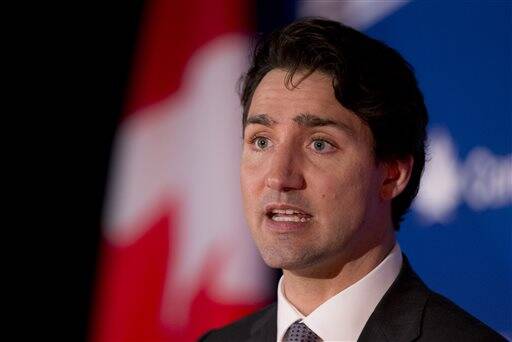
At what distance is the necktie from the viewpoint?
2133mm

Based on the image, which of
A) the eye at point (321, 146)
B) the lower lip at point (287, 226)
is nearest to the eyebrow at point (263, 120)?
the eye at point (321, 146)

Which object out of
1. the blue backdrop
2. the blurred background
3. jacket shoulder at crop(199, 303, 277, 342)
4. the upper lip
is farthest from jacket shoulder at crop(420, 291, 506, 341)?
the blurred background

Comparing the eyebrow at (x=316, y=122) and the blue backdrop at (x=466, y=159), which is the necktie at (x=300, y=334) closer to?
the eyebrow at (x=316, y=122)

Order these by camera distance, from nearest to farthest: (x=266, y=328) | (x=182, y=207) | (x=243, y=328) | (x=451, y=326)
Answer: (x=451, y=326)
(x=266, y=328)
(x=243, y=328)
(x=182, y=207)

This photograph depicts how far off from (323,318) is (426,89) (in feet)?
3.28

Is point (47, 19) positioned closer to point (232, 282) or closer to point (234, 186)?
point (234, 186)

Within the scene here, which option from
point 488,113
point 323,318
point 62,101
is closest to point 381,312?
point 323,318

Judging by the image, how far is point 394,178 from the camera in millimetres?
2266

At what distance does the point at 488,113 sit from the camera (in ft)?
8.94

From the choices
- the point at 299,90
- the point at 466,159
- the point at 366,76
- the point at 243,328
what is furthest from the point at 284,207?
the point at 466,159

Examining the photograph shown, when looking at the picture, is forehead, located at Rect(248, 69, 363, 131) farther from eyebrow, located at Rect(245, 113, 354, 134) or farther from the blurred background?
the blurred background

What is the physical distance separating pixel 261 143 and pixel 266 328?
497 millimetres

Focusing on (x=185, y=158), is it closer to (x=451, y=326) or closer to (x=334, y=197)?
(x=334, y=197)

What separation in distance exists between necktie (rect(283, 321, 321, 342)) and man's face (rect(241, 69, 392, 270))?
13 cm
